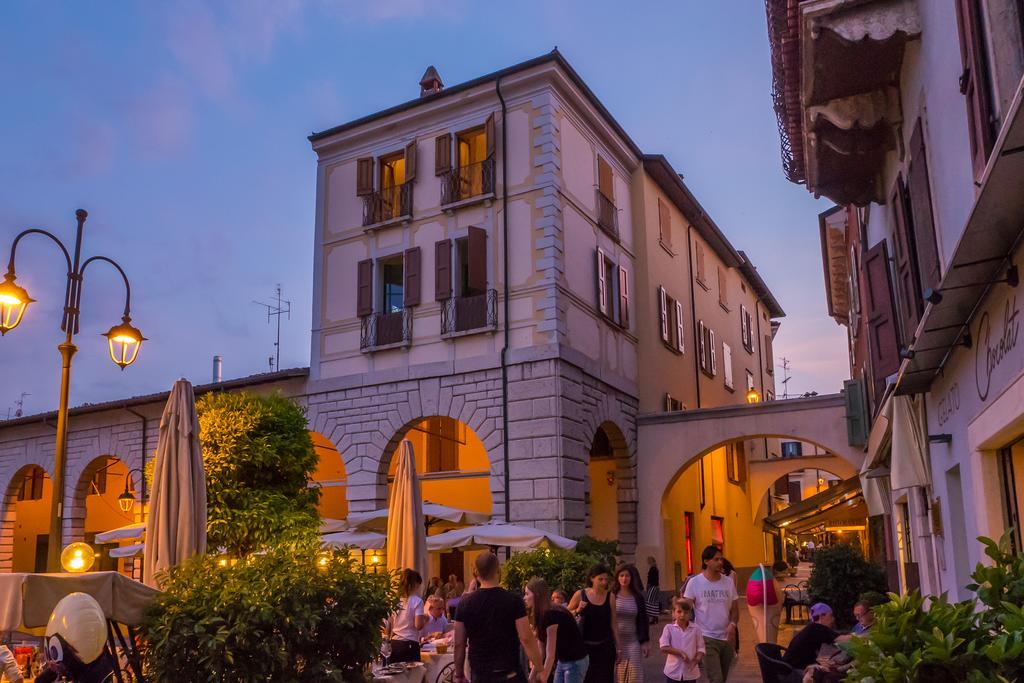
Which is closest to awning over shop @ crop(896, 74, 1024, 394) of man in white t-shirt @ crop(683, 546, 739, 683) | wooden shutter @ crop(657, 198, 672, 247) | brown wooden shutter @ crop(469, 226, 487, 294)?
man in white t-shirt @ crop(683, 546, 739, 683)

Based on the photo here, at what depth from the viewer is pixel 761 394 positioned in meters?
37.2

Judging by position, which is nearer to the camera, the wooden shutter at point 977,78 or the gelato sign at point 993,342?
the wooden shutter at point 977,78

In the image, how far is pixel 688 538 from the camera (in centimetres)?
2645

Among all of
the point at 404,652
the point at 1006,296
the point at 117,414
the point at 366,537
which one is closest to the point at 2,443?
the point at 117,414

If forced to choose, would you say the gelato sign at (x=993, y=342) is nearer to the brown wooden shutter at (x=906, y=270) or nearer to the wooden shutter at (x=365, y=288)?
the brown wooden shutter at (x=906, y=270)

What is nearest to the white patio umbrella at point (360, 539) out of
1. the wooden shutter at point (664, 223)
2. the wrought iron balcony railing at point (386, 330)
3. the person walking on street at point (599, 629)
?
the wrought iron balcony railing at point (386, 330)

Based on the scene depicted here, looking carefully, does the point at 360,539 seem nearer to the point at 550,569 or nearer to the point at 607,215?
the point at 550,569

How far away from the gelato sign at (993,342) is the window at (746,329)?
28.4 m

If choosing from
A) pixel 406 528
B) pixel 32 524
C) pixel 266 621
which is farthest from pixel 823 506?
pixel 32 524

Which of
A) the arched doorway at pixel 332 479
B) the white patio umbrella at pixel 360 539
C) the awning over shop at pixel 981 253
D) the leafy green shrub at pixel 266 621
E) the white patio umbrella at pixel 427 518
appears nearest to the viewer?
the awning over shop at pixel 981 253

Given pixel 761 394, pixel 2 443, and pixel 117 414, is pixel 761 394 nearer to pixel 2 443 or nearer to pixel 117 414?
pixel 117 414

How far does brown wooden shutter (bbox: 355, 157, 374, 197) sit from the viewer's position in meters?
21.7

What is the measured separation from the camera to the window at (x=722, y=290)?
31656 mm

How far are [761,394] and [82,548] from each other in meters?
27.5
